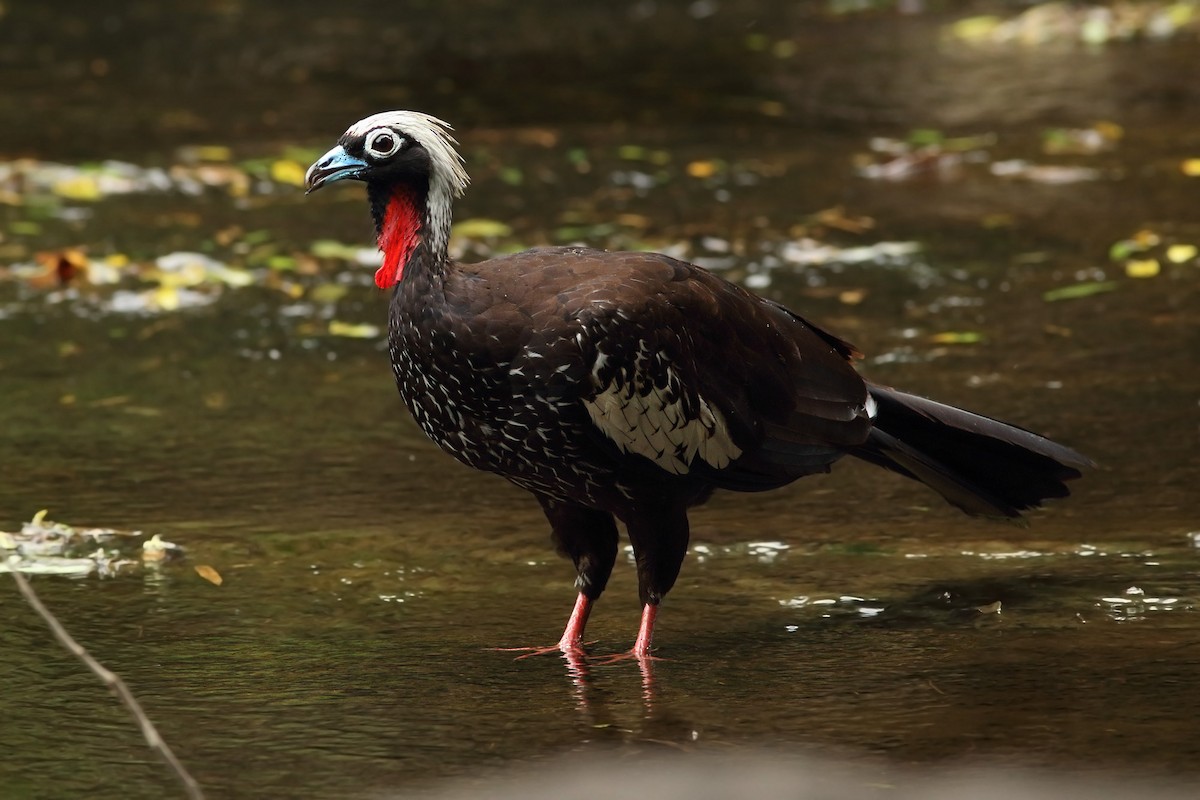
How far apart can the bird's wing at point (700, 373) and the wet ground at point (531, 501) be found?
0.42m

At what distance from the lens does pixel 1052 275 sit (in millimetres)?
8273

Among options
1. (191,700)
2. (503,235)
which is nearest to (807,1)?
(503,235)

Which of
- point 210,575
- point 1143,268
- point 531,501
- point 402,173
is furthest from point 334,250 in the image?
point 402,173

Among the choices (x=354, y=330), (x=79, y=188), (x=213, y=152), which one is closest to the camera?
(x=354, y=330)

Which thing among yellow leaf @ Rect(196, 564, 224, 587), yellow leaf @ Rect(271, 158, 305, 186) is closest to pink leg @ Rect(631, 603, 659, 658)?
yellow leaf @ Rect(196, 564, 224, 587)

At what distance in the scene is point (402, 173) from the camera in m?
4.74

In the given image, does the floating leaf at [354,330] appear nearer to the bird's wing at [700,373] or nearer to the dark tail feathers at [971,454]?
the bird's wing at [700,373]

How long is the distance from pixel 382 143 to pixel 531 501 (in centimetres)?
156

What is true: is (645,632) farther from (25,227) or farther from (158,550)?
(25,227)

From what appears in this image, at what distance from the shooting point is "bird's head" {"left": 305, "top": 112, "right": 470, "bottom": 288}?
4695 millimetres

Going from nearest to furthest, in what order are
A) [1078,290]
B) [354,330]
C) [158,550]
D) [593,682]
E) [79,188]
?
[593,682]
[158,550]
[354,330]
[1078,290]
[79,188]

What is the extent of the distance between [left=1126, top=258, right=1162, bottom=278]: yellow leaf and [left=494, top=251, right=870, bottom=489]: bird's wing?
11.3ft

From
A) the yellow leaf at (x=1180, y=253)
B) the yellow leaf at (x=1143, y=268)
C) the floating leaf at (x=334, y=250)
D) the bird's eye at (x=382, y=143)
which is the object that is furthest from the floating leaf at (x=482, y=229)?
the bird's eye at (x=382, y=143)

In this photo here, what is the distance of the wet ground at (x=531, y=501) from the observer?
394 centimetres
